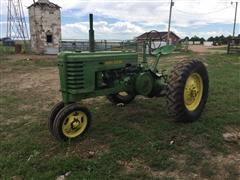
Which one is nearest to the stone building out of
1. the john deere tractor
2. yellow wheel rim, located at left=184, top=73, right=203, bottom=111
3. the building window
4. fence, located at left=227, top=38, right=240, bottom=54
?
the building window

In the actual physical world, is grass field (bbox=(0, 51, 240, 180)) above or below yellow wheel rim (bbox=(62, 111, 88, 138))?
below

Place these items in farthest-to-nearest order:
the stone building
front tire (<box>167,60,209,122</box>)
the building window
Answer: the building window, the stone building, front tire (<box>167,60,209,122</box>)

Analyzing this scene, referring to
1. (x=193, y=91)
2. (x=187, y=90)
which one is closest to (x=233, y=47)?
(x=193, y=91)

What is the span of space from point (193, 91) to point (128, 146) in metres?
1.69

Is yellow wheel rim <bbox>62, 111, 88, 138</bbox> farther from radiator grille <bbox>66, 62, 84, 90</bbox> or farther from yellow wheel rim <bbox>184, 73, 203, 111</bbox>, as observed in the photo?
yellow wheel rim <bbox>184, 73, 203, 111</bbox>

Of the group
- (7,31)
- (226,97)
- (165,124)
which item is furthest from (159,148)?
(7,31)

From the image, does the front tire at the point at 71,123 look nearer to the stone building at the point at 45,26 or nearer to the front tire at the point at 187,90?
the front tire at the point at 187,90

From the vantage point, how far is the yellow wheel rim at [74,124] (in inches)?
152

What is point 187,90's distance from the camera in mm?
4656

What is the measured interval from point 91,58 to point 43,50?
20.0m

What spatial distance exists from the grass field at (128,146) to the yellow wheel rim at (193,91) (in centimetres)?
30

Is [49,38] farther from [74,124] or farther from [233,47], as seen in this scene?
[74,124]

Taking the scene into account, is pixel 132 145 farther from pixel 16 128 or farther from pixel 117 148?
pixel 16 128

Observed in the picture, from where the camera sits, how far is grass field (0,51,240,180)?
321 centimetres
